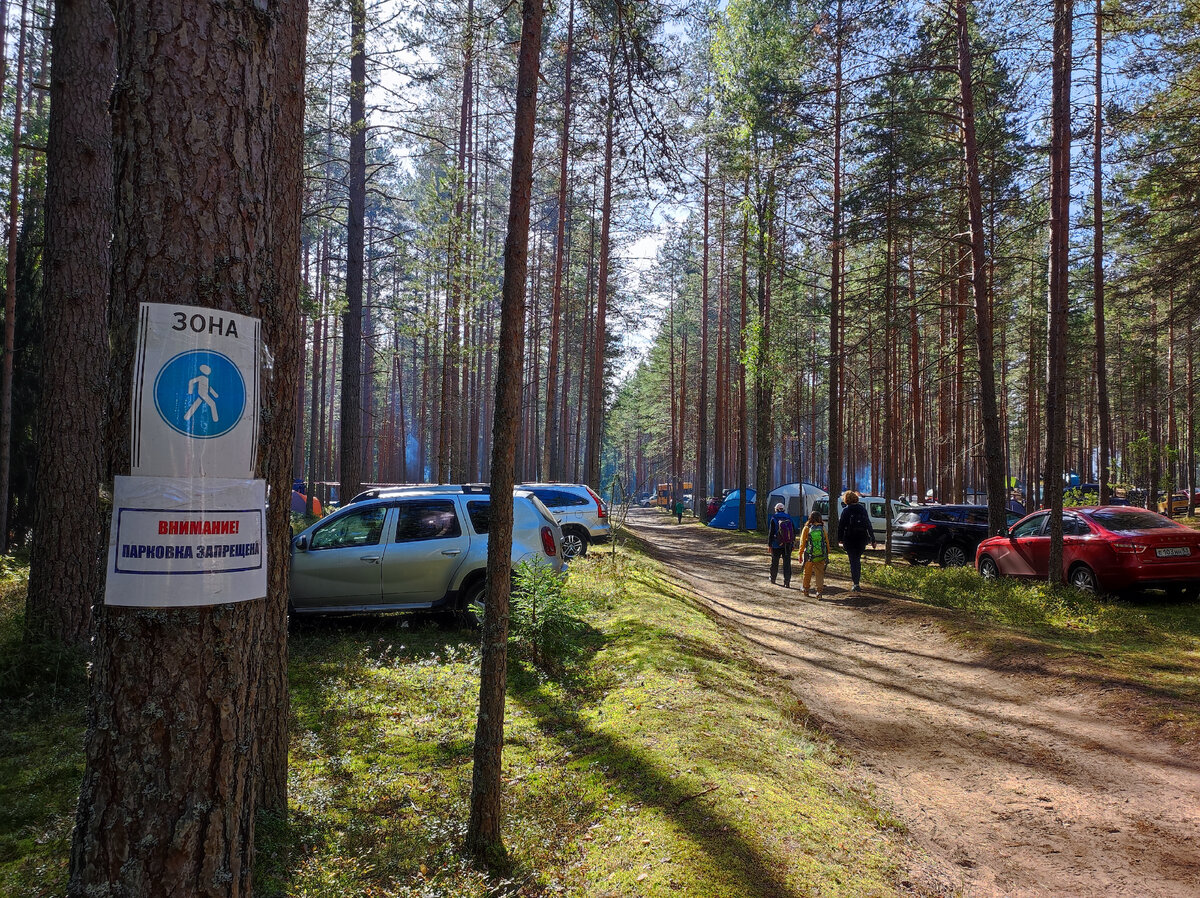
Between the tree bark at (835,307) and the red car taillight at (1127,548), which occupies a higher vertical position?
the tree bark at (835,307)

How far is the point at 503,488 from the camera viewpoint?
12.2 ft

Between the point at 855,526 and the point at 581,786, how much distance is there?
397 inches

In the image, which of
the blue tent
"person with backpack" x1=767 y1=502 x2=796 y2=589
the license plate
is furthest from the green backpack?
the blue tent

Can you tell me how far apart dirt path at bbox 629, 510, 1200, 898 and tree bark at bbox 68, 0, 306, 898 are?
12.2ft

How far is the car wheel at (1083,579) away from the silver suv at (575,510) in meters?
9.79

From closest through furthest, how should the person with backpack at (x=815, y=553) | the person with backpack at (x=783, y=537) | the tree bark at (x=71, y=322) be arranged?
the tree bark at (x=71, y=322)
the person with backpack at (x=815, y=553)
the person with backpack at (x=783, y=537)

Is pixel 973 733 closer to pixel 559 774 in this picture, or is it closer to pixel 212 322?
pixel 559 774

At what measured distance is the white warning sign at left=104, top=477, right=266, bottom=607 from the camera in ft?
5.83

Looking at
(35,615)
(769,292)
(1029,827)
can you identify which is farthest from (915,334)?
(35,615)

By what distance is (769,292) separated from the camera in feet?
74.7

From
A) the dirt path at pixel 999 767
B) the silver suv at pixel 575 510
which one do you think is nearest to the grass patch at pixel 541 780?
the dirt path at pixel 999 767

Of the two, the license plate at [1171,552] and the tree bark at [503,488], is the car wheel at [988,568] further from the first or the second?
the tree bark at [503,488]

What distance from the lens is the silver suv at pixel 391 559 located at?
8.42m

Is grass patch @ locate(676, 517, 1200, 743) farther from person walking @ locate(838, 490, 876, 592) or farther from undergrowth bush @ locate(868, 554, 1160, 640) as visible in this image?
person walking @ locate(838, 490, 876, 592)
